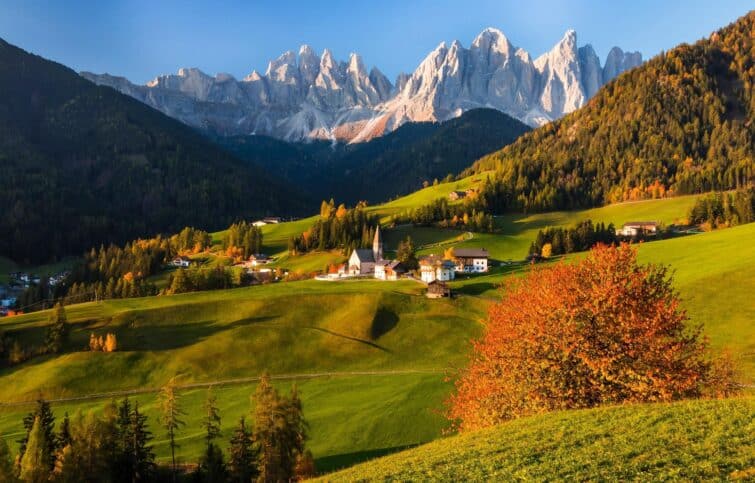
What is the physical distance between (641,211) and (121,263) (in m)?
185

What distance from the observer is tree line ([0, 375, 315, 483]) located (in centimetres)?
4544

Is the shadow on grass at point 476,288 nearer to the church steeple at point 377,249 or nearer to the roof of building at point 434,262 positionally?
the roof of building at point 434,262

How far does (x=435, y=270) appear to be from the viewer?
4727 inches

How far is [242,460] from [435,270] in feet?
256

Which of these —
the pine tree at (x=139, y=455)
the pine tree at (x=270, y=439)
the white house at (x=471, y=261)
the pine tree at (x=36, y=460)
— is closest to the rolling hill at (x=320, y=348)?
the pine tree at (x=139, y=455)

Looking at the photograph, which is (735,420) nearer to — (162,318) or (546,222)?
(162,318)

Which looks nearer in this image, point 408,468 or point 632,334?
point 408,468

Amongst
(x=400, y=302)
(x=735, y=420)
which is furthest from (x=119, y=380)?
(x=735, y=420)

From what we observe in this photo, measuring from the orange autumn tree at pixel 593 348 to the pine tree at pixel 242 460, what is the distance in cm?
2409

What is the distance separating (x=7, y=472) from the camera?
40438 millimetres

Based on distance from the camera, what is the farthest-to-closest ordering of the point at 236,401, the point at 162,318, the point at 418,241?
the point at 418,241 → the point at 162,318 → the point at 236,401

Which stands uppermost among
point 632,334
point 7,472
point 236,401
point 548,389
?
point 632,334

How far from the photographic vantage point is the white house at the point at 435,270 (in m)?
120

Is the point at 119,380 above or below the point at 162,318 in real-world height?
below
